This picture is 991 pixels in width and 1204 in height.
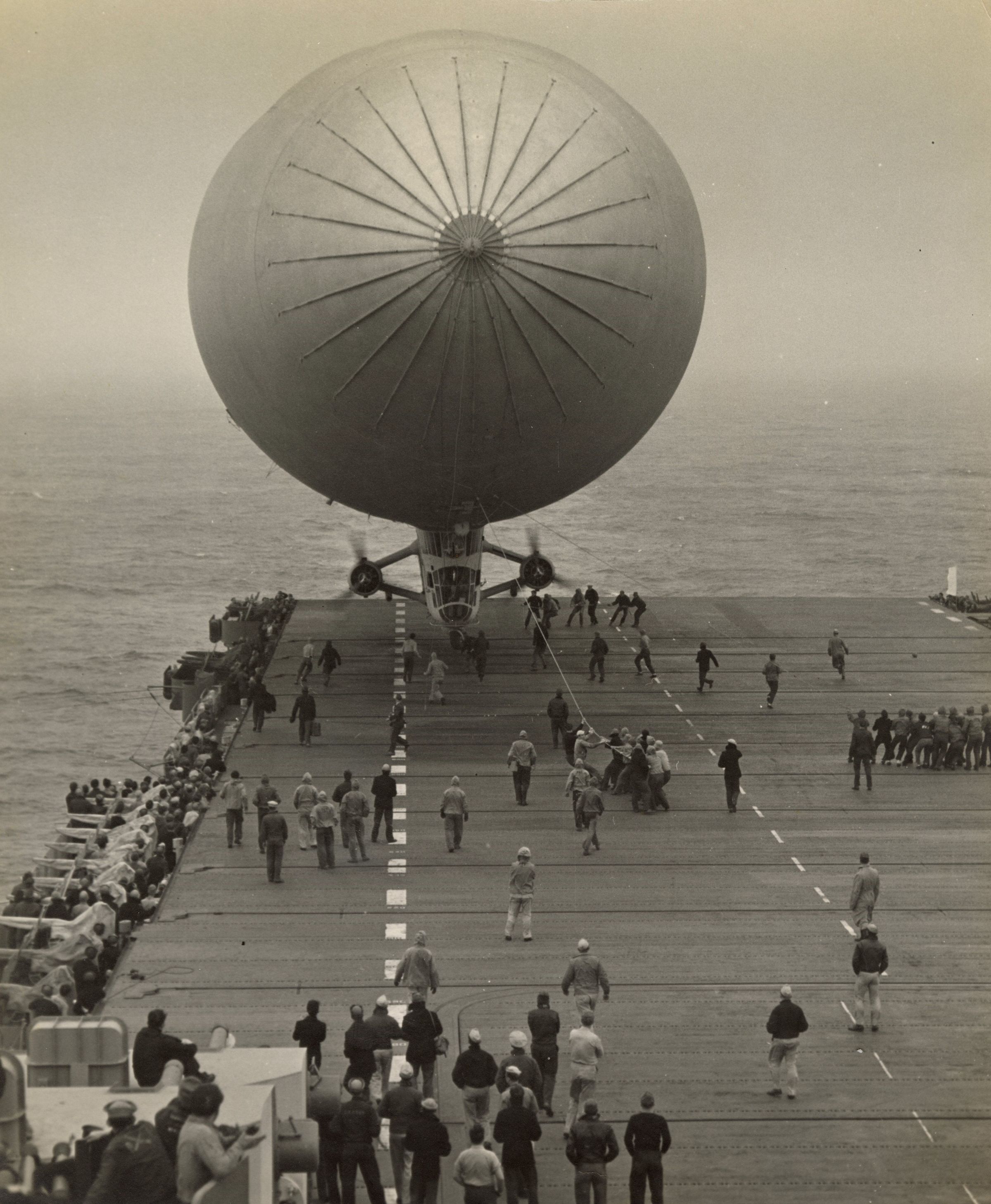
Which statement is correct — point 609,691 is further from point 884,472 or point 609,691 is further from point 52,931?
point 884,472

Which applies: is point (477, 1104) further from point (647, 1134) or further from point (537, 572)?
point (537, 572)

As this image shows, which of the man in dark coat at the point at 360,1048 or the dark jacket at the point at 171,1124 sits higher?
the dark jacket at the point at 171,1124

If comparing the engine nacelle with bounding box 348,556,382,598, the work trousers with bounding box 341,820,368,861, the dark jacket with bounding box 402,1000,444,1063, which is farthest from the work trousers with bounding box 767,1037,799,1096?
the engine nacelle with bounding box 348,556,382,598

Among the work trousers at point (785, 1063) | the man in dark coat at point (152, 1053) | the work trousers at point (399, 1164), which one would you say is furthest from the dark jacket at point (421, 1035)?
the work trousers at point (785, 1063)

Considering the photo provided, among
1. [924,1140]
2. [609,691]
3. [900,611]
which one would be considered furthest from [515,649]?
[924,1140]

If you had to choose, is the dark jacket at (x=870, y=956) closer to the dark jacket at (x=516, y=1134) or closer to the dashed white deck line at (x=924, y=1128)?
the dashed white deck line at (x=924, y=1128)
